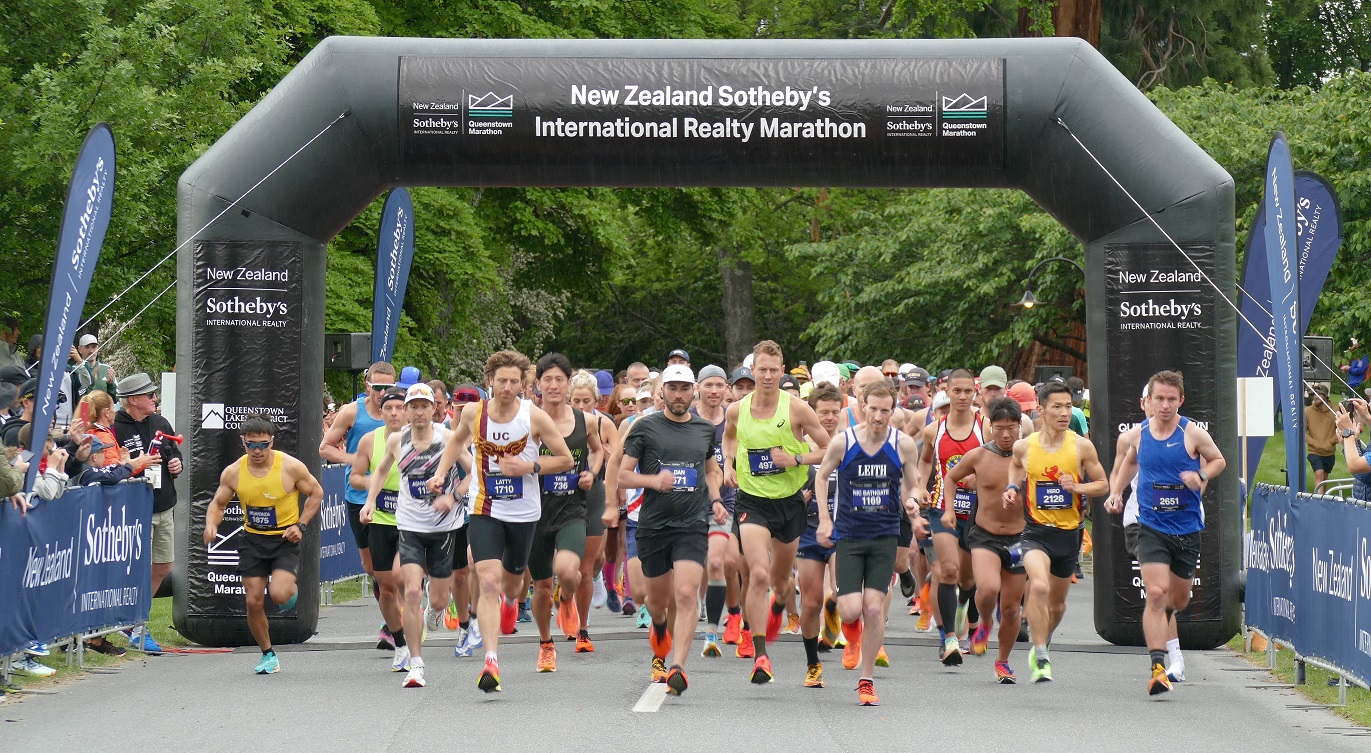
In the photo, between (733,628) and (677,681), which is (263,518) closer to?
(677,681)

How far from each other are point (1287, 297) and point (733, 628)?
15.0 ft

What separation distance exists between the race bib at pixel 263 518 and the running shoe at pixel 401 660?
1166mm

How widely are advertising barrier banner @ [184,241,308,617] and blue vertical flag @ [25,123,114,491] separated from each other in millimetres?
1621

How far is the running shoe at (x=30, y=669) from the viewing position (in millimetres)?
11219

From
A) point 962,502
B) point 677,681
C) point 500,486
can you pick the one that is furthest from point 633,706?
point 962,502

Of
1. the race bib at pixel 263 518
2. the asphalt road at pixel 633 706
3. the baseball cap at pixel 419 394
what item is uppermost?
the baseball cap at pixel 419 394

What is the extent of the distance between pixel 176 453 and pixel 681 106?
461 cm

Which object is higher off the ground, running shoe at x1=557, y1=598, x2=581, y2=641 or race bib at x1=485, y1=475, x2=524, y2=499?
race bib at x1=485, y1=475, x2=524, y2=499

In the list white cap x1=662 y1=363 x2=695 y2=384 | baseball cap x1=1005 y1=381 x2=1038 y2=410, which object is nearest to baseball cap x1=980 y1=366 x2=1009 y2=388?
baseball cap x1=1005 y1=381 x2=1038 y2=410

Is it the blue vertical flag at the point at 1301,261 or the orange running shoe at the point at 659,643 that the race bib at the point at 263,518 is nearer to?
the orange running shoe at the point at 659,643

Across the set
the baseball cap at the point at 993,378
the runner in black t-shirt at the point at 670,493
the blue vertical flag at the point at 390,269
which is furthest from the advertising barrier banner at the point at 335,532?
the runner in black t-shirt at the point at 670,493

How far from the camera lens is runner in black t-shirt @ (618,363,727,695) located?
10.7m

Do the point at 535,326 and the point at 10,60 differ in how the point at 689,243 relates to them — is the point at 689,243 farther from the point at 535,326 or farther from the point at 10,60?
the point at 10,60

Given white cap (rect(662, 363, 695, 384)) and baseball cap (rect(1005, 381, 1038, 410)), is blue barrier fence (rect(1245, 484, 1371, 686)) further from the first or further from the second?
white cap (rect(662, 363, 695, 384))
